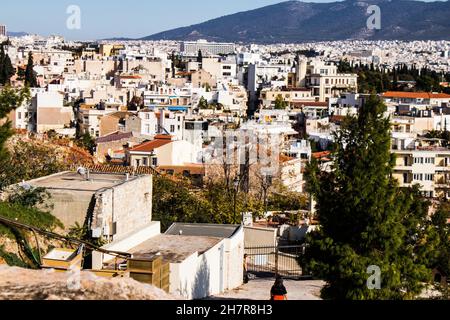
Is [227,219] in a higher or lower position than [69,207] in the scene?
lower

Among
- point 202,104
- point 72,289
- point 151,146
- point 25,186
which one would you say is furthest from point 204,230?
point 202,104

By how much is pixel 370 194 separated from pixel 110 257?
319 centimetres

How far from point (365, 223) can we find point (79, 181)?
5.45 meters

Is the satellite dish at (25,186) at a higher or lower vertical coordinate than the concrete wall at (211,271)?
higher

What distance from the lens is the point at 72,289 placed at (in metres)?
4.84

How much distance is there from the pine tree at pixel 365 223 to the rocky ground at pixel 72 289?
122 inches

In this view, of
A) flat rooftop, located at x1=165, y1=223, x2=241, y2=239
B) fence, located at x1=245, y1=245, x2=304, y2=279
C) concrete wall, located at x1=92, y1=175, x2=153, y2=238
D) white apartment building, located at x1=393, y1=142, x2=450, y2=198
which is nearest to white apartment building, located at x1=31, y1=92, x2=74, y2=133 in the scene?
white apartment building, located at x1=393, y1=142, x2=450, y2=198

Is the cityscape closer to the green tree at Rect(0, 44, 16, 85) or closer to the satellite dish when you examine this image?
the satellite dish

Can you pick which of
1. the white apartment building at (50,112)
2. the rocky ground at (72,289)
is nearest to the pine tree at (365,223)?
the rocky ground at (72,289)

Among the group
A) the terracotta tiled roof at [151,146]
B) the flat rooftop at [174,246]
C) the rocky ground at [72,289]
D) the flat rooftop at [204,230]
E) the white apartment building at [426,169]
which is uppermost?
the rocky ground at [72,289]

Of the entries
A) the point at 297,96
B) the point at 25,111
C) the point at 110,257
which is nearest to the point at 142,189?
the point at 110,257

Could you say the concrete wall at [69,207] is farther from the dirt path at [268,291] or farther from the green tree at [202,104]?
the green tree at [202,104]

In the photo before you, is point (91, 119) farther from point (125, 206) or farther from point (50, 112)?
point (125, 206)

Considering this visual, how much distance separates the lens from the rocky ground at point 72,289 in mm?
4762
